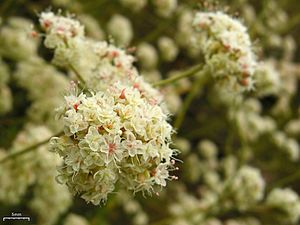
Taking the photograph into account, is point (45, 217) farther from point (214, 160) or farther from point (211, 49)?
point (214, 160)

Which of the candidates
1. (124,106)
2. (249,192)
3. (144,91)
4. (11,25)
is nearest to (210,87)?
(249,192)

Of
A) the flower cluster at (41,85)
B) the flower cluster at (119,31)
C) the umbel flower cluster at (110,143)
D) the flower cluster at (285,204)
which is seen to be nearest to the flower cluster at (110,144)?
the umbel flower cluster at (110,143)

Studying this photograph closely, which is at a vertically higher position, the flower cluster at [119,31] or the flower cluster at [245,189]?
the flower cluster at [119,31]

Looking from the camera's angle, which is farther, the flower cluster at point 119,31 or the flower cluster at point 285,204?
the flower cluster at point 119,31

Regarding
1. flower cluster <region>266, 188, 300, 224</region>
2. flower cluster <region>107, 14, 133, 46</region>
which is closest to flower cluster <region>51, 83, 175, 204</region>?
flower cluster <region>266, 188, 300, 224</region>

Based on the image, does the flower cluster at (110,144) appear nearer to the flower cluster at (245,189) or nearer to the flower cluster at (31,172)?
the flower cluster at (31,172)

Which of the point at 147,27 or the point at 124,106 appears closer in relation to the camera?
the point at 124,106
